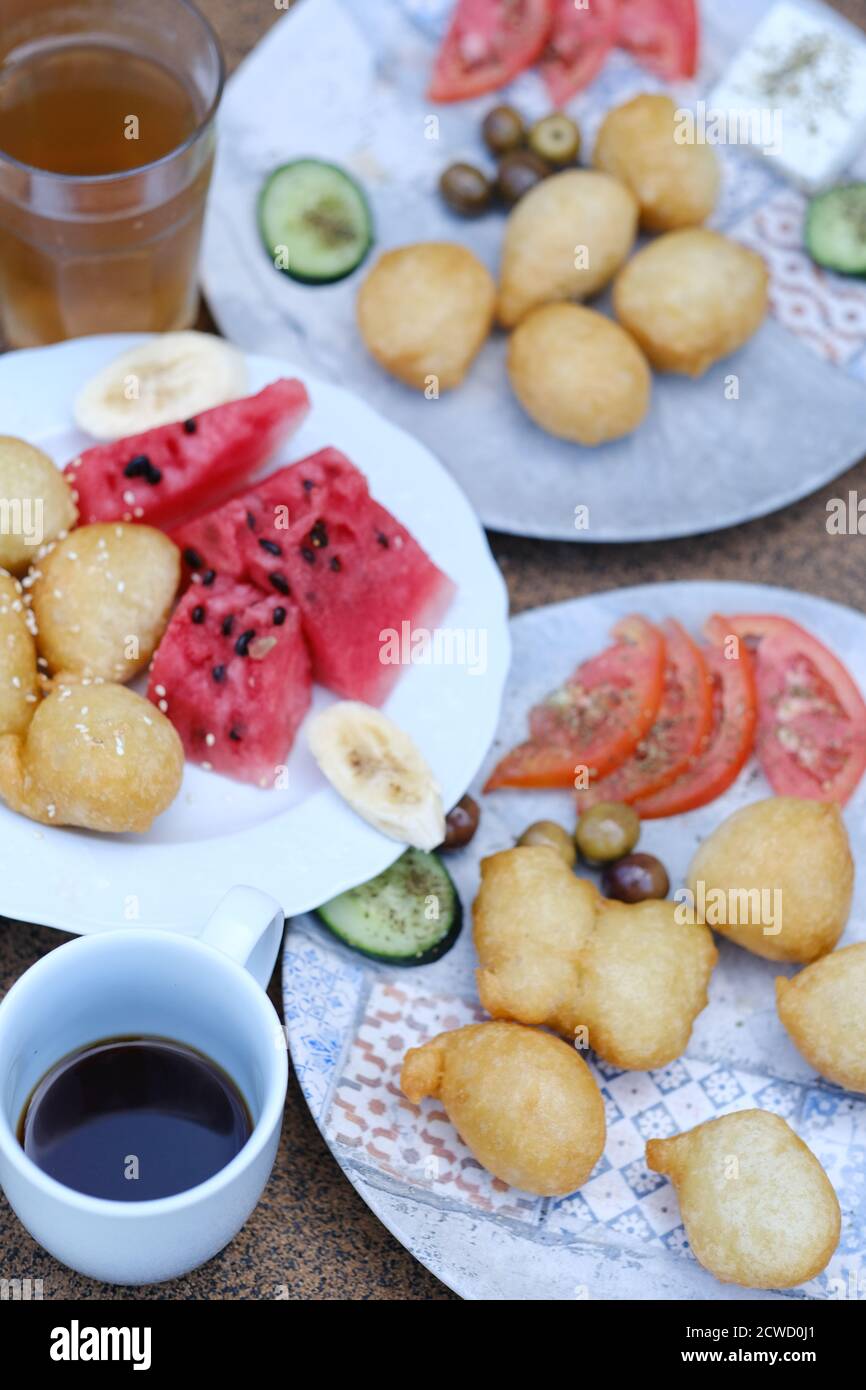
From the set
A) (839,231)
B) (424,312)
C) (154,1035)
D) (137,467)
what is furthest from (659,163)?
(154,1035)

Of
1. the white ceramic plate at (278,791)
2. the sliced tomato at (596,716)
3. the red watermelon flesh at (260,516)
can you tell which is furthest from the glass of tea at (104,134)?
the sliced tomato at (596,716)

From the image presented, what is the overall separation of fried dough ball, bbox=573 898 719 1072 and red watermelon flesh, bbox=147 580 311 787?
42 cm

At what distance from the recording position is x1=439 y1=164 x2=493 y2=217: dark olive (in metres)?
2.24

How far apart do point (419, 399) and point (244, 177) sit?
0.45 metres

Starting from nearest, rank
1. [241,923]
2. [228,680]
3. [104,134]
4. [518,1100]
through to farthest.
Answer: [241,923], [518,1100], [228,680], [104,134]

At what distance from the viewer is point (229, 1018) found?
1371 millimetres

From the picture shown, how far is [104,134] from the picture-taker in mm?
1983

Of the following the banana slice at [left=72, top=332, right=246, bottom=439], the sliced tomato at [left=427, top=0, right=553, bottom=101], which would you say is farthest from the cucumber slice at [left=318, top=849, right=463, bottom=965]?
the sliced tomato at [left=427, top=0, right=553, bottom=101]

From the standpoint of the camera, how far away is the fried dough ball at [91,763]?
154 centimetres

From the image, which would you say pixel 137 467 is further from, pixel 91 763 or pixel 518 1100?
pixel 518 1100

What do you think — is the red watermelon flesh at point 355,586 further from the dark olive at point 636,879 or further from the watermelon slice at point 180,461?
the dark olive at point 636,879

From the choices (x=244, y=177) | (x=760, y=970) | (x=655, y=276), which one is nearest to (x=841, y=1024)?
(x=760, y=970)

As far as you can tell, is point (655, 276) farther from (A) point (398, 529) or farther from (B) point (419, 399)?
(A) point (398, 529)

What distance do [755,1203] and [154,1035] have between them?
0.59m
